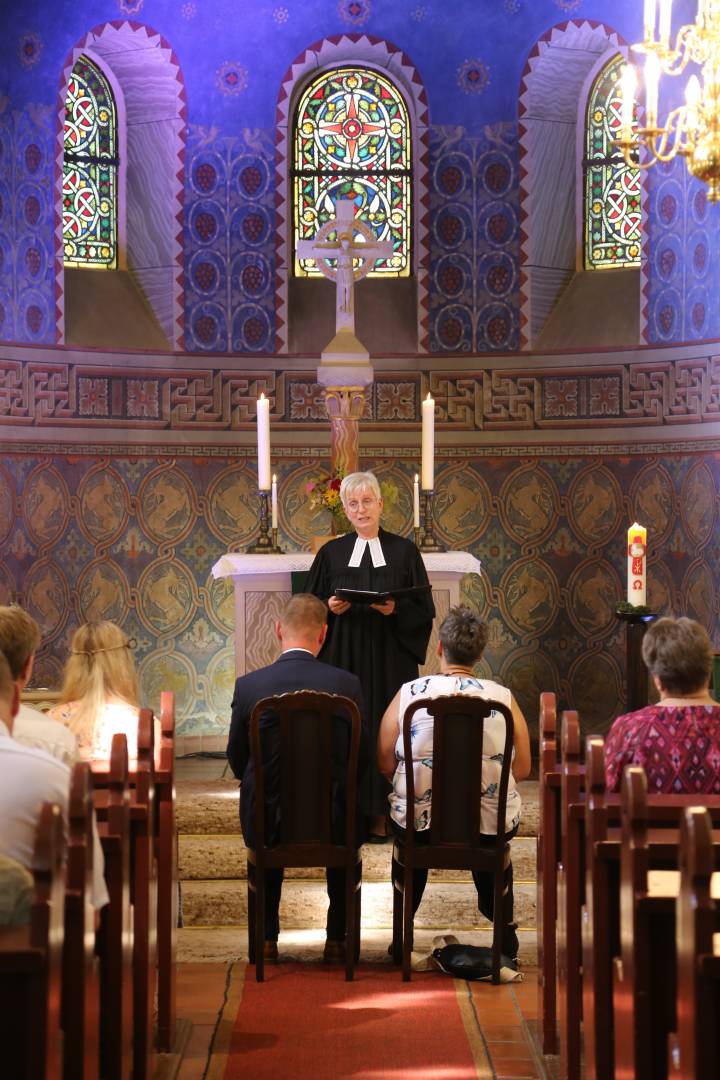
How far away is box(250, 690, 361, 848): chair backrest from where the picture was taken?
15.3 ft

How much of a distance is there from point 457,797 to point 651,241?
5.44 meters

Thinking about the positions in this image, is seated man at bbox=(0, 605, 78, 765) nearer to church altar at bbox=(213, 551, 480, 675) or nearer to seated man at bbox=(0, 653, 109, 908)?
seated man at bbox=(0, 653, 109, 908)

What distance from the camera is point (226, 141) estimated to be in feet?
31.2

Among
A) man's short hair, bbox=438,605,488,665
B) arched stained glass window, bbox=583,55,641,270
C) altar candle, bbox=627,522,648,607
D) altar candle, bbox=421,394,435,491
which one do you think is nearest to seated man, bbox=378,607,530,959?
man's short hair, bbox=438,605,488,665

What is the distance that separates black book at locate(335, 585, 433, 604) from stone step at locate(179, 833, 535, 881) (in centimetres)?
118

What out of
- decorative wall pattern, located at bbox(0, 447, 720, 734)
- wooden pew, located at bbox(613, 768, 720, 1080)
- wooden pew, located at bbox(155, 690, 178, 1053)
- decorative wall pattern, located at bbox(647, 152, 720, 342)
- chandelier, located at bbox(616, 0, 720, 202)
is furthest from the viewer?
decorative wall pattern, located at bbox(0, 447, 720, 734)

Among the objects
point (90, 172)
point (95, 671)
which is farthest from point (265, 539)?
point (90, 172)

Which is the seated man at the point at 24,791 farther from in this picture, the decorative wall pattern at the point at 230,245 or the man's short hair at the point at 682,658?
the decorative wall pattern at the point at 230,245

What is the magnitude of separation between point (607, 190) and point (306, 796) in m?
6.13

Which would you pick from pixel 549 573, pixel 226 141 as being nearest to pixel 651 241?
pixel 549 573

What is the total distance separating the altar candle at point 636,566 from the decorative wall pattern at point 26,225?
4374 millimetres

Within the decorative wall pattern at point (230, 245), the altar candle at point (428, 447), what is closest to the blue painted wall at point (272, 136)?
the decorative wall pattern at point (230, 245)

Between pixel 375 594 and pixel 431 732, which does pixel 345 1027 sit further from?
pixel 375 594

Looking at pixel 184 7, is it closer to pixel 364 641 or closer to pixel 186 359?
pixel 186 359
